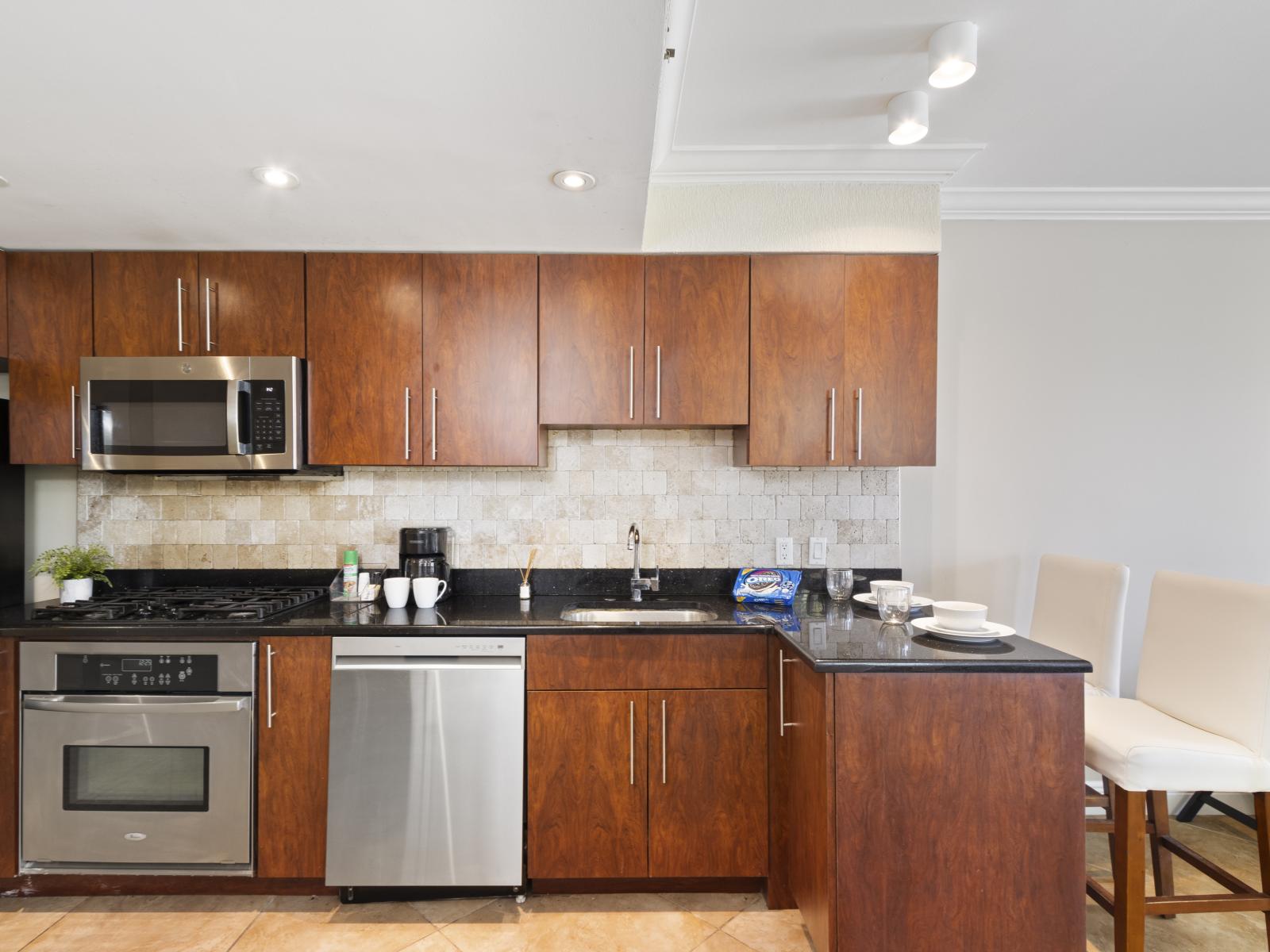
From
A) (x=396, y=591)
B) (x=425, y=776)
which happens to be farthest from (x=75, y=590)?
(x=425, y=776)

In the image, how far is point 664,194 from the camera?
2.56m

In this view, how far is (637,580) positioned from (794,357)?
108 cm

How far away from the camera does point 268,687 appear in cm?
221

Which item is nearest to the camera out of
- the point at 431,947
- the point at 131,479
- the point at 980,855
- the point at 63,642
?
the point at 980,855

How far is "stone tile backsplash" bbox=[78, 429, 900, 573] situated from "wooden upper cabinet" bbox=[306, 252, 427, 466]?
342 mm

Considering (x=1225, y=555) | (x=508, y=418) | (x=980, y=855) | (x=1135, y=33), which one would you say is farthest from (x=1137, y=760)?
(x=508, y=418)

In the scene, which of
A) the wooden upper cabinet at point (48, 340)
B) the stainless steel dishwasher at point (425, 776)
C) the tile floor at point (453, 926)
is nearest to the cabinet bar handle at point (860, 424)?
the stainless steel dishwasher at point (425, 776)

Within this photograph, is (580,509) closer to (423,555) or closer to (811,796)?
(423,555)

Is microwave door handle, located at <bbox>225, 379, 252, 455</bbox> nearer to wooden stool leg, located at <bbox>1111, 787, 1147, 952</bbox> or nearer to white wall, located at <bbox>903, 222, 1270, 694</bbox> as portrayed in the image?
white wall, located at <bbox>903, 222, 1270, 694</bbox>

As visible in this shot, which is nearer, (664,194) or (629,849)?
(629,849)

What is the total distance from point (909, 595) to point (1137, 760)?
681mm

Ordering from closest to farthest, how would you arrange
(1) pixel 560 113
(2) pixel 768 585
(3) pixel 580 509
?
(1) pixel 560 113, (2) pixel 768 585, (3) pixel 580 509

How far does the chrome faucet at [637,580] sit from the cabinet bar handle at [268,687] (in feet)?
4.30

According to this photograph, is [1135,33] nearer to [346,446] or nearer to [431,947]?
[346,446]
